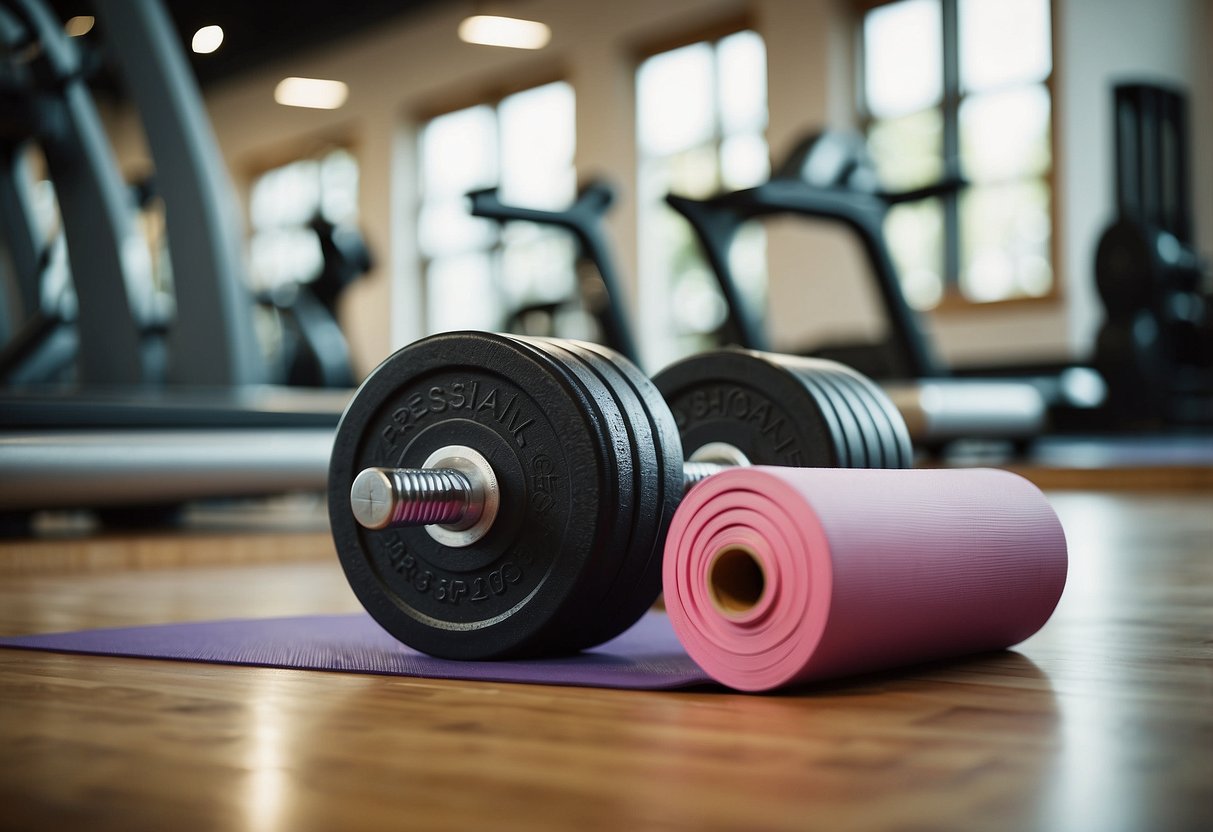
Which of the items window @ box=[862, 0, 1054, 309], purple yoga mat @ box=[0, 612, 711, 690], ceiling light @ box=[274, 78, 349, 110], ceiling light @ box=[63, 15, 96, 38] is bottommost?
purple yoga mat @ box=[0, 612, 711, 690]

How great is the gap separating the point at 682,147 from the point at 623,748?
8775 millimetres

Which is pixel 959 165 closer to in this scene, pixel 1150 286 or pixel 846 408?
pixel 1150 286

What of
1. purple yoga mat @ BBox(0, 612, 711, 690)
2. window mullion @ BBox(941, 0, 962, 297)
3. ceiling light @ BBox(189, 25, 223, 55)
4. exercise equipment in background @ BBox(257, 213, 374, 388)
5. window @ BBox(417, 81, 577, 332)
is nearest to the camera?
purple yoga mat @ BBox(0, 612, 711, 690)

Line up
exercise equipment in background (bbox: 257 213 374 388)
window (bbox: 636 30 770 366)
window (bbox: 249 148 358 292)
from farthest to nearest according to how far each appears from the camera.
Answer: window (bbox: 249 148 358 292), window (bbox: 636 30 770 366), exercise equipment in background (bbox: 257 213 374 388)

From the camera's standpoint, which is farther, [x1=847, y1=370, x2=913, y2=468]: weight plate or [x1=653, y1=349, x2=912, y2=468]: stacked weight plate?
[x1=847, y1=370, x2=913, y2=468]: weight plate

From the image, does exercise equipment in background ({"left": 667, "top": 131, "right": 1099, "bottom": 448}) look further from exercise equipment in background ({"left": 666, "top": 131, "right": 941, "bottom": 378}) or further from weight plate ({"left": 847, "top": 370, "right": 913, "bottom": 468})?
weight plate ({"left": 847, "top": 370, "right": 913, "bottom": 468})

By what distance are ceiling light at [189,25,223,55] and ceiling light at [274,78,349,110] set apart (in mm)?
10642

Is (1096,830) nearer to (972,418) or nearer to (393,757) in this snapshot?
(393,757)

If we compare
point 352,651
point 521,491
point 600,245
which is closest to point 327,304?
point 600,245

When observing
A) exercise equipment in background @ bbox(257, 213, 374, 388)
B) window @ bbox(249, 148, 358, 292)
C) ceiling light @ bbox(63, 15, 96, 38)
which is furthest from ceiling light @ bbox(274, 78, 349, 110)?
ceiling light @ bbox(63, 15, 96, 38)

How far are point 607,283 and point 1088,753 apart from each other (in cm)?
415

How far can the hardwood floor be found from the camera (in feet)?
2.01

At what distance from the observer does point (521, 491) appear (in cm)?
107

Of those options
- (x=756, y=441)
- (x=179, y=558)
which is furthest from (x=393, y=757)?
(x=179, y=558)
